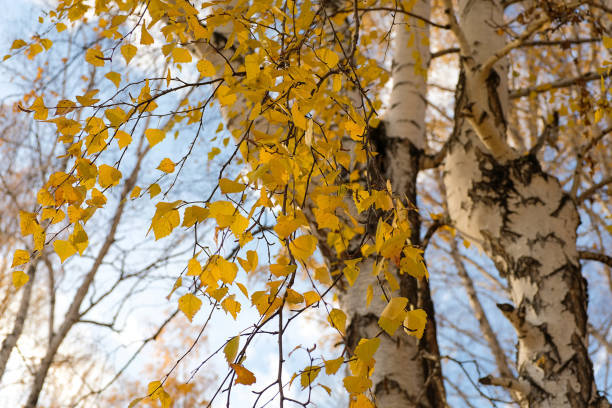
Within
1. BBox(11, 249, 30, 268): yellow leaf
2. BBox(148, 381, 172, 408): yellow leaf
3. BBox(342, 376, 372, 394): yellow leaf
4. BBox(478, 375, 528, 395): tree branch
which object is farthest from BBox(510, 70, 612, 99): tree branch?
BBox(11, 249, 30, 268): yellow leaf

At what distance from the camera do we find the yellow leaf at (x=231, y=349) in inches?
27.0

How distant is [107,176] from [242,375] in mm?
491

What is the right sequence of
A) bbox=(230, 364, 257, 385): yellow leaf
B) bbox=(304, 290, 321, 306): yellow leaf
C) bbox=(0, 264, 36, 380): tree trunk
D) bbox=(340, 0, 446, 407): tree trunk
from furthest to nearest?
bbox=(0, 264, 36, 380): tree trunk, bbox=(340, 0, 446, 407): tree trunk, bbox=(304, 290, 321, 306): yellow leaf, bbox=(230, 364, 257, 385): yellow leaf

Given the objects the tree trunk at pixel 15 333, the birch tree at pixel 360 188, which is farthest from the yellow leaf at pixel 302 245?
the tree trunk at pixel 15 333

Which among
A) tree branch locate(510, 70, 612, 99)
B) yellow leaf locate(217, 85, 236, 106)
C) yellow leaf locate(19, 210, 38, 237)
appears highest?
tree branch locate(510, 70, 612, 99)

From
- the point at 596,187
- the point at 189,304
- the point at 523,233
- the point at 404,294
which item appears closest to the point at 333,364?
the point at 189,304

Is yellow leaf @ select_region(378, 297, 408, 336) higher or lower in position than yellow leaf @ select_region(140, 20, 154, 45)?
lower

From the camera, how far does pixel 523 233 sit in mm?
1878

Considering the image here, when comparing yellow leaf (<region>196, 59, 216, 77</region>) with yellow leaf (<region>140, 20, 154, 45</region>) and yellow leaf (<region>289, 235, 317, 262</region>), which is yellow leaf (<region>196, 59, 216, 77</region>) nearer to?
A: yellow leaf (<region>140, 20, 154, 45</region>)

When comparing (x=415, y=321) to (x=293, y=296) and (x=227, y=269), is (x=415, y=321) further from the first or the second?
(x=227, y=269)

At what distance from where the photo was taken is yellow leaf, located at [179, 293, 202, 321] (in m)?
0.76

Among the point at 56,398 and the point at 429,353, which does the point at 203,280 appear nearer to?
the point at 429,353

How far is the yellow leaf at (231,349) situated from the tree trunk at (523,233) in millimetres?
1260

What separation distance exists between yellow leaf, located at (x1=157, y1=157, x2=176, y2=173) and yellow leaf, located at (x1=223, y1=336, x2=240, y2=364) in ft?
1.12
